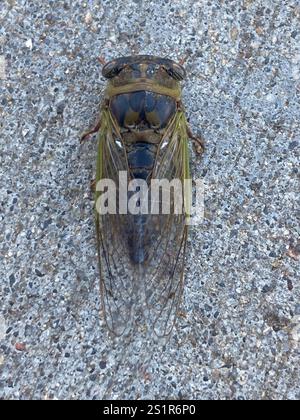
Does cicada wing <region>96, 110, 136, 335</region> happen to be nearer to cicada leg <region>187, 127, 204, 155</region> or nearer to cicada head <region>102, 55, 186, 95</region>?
cicada head <region>102, 55, 186, 95</region>

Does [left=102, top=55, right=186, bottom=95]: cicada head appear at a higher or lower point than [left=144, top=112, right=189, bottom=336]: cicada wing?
higher

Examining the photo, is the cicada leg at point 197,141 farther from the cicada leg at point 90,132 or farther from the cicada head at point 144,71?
the cicada leg at point 90,132

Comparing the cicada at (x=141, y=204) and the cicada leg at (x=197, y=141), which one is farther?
the cicada leg at (x=197, y=141)

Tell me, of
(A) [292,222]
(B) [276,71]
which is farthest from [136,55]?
(A) [292,222]

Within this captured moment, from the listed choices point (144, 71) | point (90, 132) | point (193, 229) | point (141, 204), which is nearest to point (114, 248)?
point (141, 204)

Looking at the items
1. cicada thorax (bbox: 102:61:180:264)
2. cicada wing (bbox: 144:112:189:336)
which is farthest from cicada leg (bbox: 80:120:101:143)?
cicada wing (bbox: 144:112:189:336)

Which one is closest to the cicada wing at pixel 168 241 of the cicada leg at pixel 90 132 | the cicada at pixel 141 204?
the cicada at pixel 141 204

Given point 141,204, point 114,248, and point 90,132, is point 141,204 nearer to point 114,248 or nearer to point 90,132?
point 114,248
